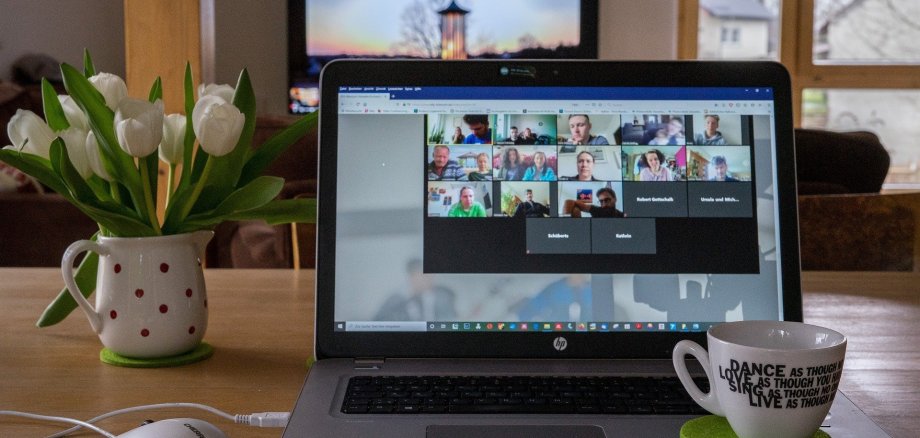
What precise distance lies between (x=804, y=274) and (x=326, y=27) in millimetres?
4387

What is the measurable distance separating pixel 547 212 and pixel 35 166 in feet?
1.55

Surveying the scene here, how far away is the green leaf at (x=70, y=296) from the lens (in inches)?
35.2

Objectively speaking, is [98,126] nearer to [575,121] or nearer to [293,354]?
[293,354]

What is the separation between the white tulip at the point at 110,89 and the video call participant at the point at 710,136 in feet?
1.78

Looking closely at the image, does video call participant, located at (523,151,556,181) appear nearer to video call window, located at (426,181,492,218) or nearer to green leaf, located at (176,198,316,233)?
video call window, located at (426,181,492,218)

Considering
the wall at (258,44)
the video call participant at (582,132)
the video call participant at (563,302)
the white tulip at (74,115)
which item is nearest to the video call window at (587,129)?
the video call participant at (582,132)

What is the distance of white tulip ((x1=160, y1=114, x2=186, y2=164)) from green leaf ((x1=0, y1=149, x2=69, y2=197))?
0.32ft

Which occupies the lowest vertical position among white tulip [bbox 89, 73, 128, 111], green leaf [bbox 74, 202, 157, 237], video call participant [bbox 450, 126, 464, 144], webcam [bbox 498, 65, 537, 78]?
green leaf [bbox 74, 202, 157, 237]

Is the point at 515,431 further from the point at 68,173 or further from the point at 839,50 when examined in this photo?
the point at 839,50

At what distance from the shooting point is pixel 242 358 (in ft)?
2.81

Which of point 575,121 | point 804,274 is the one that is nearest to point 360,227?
point 575,121

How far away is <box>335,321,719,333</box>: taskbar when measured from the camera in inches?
31.3

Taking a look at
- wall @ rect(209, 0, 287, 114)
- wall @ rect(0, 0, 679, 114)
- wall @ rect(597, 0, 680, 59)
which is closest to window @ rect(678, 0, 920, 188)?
wall @ rect(597, 0, 680, 59)

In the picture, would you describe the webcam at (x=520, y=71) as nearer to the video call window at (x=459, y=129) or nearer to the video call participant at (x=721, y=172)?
the video call window at (x=459, y=129)
